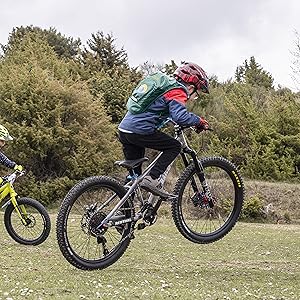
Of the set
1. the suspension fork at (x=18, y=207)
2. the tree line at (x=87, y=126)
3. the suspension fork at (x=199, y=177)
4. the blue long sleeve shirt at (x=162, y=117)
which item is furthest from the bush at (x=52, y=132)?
the blue long sleeve shirt at (x=162, y=117)

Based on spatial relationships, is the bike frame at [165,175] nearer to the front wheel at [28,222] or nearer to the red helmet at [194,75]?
the red helmet at [194,75]

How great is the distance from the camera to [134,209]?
698 centimetres

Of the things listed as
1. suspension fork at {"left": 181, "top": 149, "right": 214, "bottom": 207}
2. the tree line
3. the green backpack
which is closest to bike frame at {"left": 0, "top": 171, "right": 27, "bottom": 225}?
suspension fork at {"left": 181, "top": 149, "right": 214, "bottom": 207}

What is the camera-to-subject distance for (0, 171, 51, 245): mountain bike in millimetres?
10352

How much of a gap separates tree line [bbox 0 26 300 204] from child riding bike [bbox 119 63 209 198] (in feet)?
67.4

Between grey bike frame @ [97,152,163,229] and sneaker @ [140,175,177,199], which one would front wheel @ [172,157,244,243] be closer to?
sneaker @ [140,175,177,199]

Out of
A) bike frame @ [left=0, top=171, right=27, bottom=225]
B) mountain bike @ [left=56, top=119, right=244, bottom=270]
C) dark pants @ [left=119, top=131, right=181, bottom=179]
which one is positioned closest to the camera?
mountain bike @ [left=56, top=119, right=244, bottom=270]

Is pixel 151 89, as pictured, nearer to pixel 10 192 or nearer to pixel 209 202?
pixel 209 202

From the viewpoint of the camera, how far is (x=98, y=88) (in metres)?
36.1

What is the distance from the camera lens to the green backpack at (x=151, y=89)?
6.68 metres

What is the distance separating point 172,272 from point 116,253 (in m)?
1.29

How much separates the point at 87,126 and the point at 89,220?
22.2 meters

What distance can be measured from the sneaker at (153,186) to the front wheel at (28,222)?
4.23 m

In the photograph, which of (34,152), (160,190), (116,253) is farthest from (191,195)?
(34,152)
